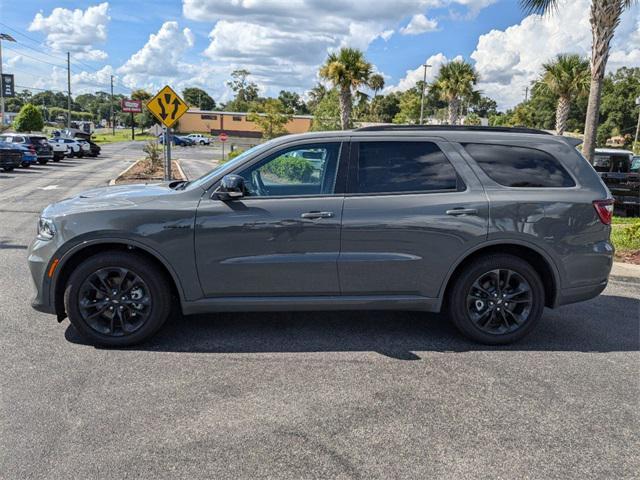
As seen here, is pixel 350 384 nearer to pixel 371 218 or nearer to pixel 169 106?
pixel 371 218

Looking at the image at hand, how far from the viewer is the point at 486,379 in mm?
4094

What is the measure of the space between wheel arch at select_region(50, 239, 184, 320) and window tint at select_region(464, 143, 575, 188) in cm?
278

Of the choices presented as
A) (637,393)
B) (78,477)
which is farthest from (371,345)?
(78,477)

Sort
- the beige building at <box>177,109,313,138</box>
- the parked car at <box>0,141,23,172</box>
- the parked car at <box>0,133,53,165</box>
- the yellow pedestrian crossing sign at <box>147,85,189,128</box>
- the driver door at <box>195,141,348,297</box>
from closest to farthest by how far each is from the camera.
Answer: the driver door at <box>195,141,348,297</box> < the yellow pedestrian crossing sign at <box>147,85,189,128</box> < the parked car at <box>0,141,23,172</box> < the parked car at <box>0,133,53,165</box> < the beige building at <box>177,109,313,138</box>

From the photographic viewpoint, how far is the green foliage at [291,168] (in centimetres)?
460

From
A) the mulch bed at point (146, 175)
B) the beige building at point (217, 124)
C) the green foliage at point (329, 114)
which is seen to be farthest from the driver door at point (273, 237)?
the beige building at point (217, 124)

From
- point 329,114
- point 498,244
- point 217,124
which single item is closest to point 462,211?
point 498,244

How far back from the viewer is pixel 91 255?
4.49 metres

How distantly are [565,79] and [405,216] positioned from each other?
78.1ft

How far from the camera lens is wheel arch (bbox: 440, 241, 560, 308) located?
4.65 metres

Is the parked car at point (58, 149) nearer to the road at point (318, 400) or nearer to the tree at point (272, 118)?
the tree at point (272, 118)

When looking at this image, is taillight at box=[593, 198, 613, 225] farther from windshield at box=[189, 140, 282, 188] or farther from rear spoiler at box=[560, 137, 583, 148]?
windshield at box=[189, 140, 282, 188]

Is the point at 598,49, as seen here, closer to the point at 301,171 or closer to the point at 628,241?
the point at 628,241

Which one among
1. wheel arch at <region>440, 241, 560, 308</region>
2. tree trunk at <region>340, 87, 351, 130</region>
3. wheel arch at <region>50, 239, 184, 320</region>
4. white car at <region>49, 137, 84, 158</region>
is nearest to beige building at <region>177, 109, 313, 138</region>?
white car at <region>49, 137, 84, 158</region>
